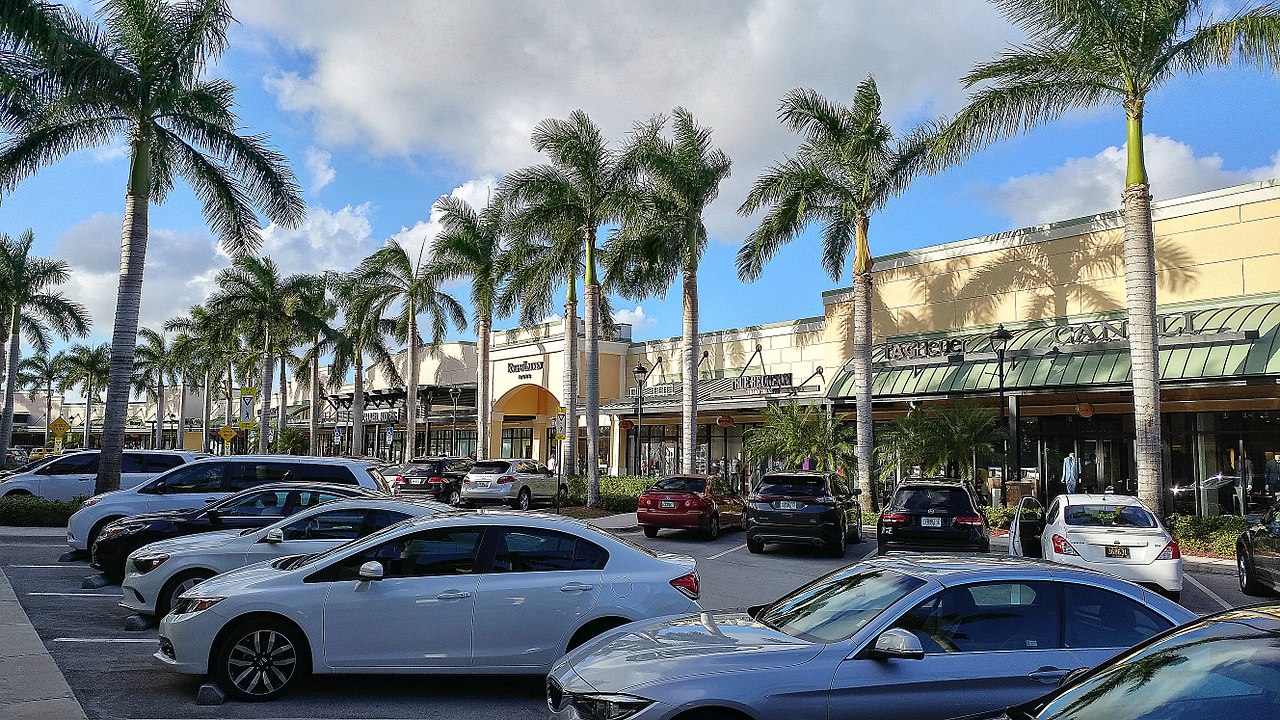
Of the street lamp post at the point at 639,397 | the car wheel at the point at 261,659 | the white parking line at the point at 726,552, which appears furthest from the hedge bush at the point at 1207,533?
the car wheel at the point at 261,659

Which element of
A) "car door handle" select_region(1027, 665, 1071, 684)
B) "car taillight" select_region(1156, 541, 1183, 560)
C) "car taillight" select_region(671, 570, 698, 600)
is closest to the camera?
"car door handle" select_region(1027, 665, 1071, 684)

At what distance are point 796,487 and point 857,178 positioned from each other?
10429 millimetres

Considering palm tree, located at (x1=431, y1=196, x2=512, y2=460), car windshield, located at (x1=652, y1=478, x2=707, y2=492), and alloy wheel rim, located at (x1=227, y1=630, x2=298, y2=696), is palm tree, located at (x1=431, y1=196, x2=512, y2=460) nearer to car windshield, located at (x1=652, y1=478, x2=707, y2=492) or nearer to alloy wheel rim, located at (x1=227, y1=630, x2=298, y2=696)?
car windshield, located at (x1=652, y1=478, x2=707, y2=492)

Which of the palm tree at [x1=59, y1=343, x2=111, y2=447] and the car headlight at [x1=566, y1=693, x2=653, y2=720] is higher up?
the palm tree at [x1=59, y1=343, x2=111, y2=447]

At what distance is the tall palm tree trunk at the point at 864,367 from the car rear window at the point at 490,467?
11.3 m

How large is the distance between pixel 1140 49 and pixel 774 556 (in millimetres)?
13006

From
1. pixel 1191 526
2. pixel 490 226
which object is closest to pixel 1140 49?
pixel 1191 526

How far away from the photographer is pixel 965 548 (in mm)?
16203

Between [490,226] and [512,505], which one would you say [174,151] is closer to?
[490,226]

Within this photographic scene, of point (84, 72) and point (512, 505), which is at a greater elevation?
point (84, 72)

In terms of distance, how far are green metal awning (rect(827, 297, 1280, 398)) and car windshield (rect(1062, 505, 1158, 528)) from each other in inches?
358

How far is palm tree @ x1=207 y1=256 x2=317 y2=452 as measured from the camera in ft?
142

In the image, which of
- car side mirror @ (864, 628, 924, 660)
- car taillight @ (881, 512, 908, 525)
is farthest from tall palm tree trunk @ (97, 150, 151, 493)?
car side mirror @ (864, 628, 924, 660)

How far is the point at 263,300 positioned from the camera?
43781 mm
